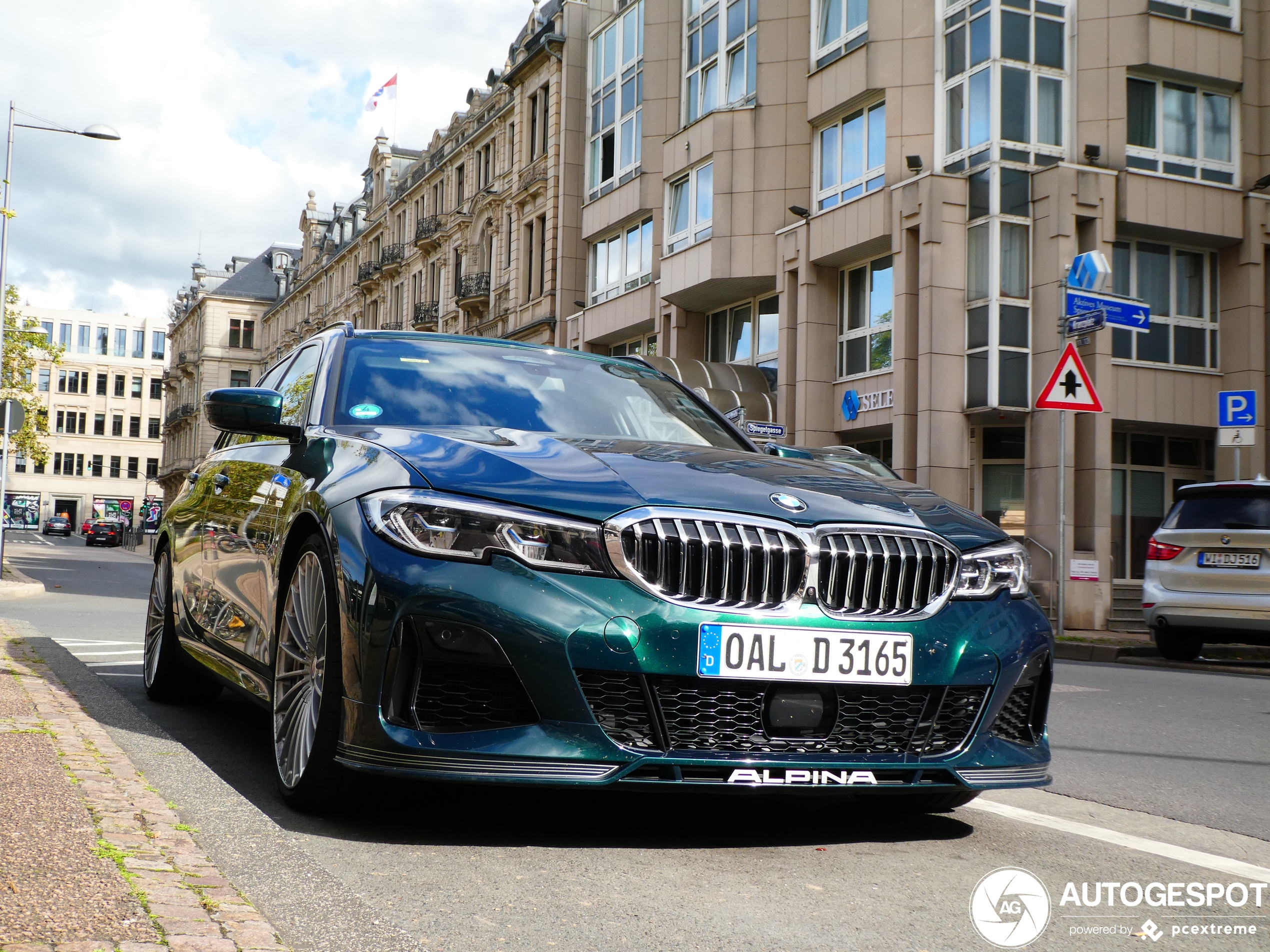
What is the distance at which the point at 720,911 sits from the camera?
3.20 metres

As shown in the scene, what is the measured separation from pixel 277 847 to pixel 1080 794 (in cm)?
312

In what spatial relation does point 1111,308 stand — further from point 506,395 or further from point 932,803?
point 932,803

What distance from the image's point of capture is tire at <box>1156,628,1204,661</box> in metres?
14.5

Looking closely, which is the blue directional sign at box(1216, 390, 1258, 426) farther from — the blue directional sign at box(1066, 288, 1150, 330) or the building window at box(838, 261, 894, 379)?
the building window at box(838, 261, 894, 379)

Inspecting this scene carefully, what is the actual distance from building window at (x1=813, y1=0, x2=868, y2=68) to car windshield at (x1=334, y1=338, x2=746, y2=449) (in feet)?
A: 71.7

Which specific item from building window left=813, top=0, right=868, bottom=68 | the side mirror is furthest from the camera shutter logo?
building window left=813, top=0, right=868, bottom=68

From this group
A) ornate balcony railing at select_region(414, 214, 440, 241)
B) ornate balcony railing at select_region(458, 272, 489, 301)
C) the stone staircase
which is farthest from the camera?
ornate balcony railing at select_region(414, 214, 440, 241)

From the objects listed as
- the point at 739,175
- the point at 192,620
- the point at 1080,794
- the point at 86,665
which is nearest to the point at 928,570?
the point at 1080,794

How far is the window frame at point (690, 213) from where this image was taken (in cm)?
2975

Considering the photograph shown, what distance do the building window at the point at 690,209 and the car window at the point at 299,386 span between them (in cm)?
2395

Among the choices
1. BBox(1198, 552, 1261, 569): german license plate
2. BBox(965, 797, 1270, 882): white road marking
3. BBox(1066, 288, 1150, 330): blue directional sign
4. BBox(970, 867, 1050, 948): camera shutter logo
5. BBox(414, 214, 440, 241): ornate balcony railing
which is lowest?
BBox(965, 797, 1270, 882): white road marking

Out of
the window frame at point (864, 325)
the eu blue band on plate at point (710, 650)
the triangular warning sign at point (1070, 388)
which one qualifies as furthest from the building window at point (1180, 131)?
the eu blue band on plate at point (710, 650)

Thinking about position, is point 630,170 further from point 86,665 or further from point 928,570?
point 928,570

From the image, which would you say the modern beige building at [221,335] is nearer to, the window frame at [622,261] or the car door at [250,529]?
the window frame at [622,261]
